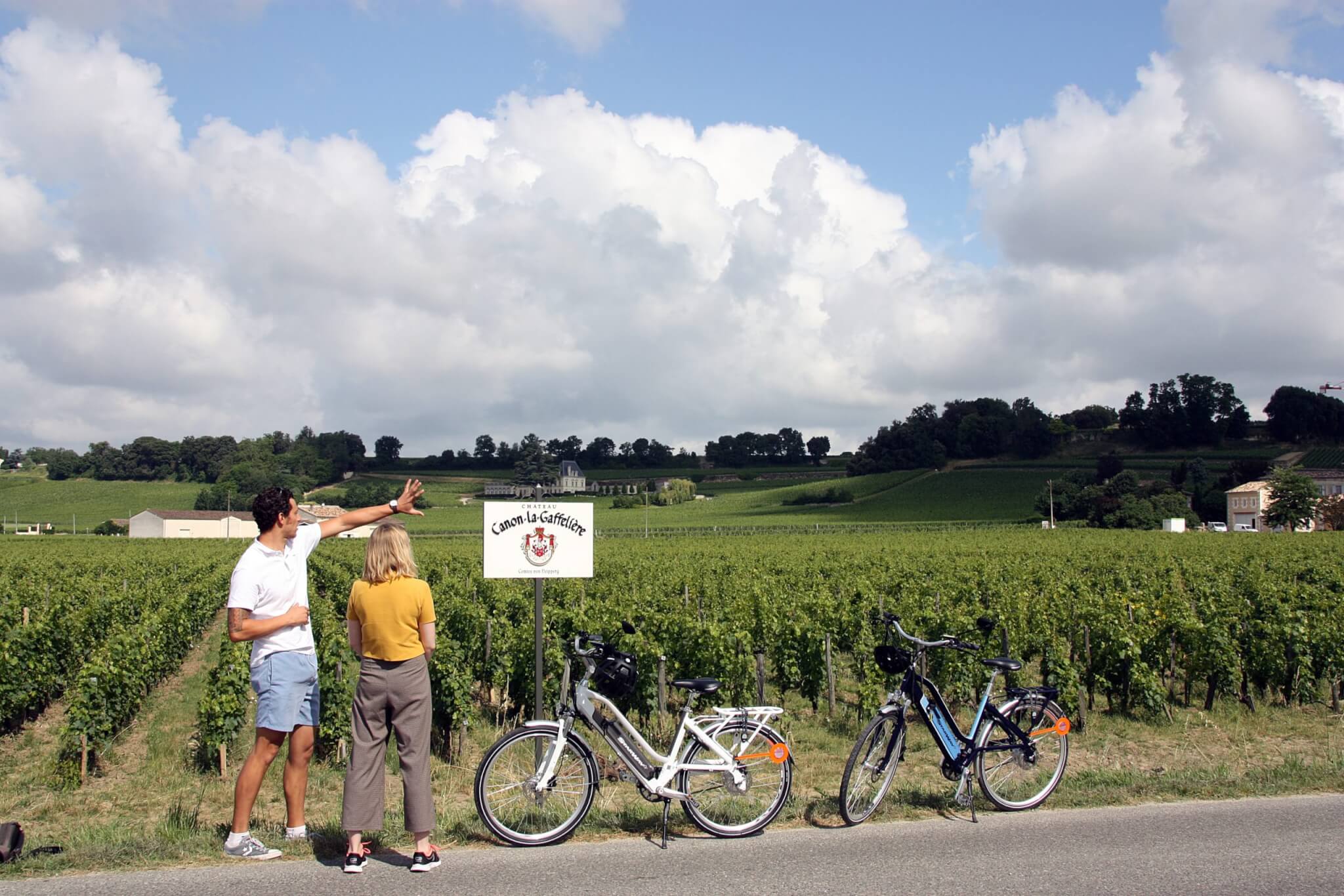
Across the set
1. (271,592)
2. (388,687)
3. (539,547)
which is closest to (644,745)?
(388,687)

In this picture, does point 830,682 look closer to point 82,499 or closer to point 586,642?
point 586,642

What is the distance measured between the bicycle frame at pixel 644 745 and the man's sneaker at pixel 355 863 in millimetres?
997

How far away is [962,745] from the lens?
238 inches

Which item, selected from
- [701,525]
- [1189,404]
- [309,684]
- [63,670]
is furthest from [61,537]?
[1189,404]

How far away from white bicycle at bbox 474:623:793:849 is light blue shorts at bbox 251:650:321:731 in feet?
3.59

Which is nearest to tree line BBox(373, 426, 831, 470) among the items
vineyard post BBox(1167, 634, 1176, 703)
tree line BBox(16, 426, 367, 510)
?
tree line BBox(16, 426, 367, 510)

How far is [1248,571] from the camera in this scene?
24.6m

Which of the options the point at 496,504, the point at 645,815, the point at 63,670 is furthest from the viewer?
the point at 63,670

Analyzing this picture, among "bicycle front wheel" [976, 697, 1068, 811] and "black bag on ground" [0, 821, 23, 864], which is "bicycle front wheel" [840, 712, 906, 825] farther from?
"black bag on ground" [0, 821, 23, 864]

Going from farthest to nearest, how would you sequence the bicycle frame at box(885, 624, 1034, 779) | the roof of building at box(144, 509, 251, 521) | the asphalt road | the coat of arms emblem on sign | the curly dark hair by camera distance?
the roof of building at box(144, 509, 251, 521) < the coat of arms emblem on sign < the bicycle frame at box(885, 624, 1034, 779) < the curly dark hair < the asphalt road

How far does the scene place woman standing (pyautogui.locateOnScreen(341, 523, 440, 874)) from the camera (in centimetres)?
512

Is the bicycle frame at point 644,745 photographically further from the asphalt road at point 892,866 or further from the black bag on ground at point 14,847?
the black bag on ground at point 14,847

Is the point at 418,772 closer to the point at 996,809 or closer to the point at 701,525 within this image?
the point at 996,809

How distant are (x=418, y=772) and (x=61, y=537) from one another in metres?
76.2
